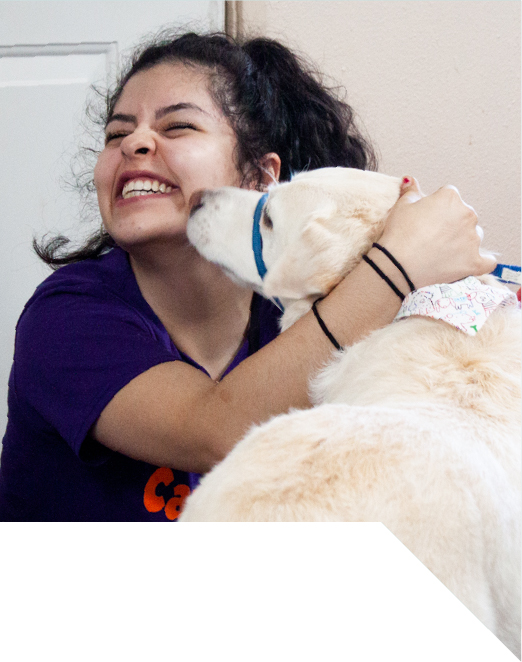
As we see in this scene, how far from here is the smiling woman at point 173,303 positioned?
72cm

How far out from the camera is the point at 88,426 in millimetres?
723

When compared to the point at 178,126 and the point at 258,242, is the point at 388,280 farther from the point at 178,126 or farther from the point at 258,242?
the point at 178,126

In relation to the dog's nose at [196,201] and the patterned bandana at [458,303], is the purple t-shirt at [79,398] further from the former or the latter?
the patterned bandana at [458,303]

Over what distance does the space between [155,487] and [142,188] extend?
45 cm

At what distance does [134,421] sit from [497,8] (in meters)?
0.93

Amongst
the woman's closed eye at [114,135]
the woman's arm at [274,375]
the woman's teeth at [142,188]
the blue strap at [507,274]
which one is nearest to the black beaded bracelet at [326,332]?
the woman's arm at [274,375]

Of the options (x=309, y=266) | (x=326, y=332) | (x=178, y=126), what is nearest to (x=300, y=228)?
(x=309, y=266)

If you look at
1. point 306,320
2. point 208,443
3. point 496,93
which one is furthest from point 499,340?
point 496,93

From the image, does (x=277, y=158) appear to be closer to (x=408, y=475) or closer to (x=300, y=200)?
(x=300, y=200)

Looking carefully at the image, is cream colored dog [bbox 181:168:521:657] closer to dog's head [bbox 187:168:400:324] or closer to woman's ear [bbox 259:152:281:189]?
dog's head [bbox 187:168:400:324]

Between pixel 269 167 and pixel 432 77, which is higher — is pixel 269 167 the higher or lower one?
the lower one

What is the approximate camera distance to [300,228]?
79 centimetres

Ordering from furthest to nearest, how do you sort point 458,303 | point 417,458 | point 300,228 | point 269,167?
1. point 269,167
2. point 300,228
3. point 458,303
4. point 417,458

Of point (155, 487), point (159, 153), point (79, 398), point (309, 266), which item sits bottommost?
point (155, 487)
